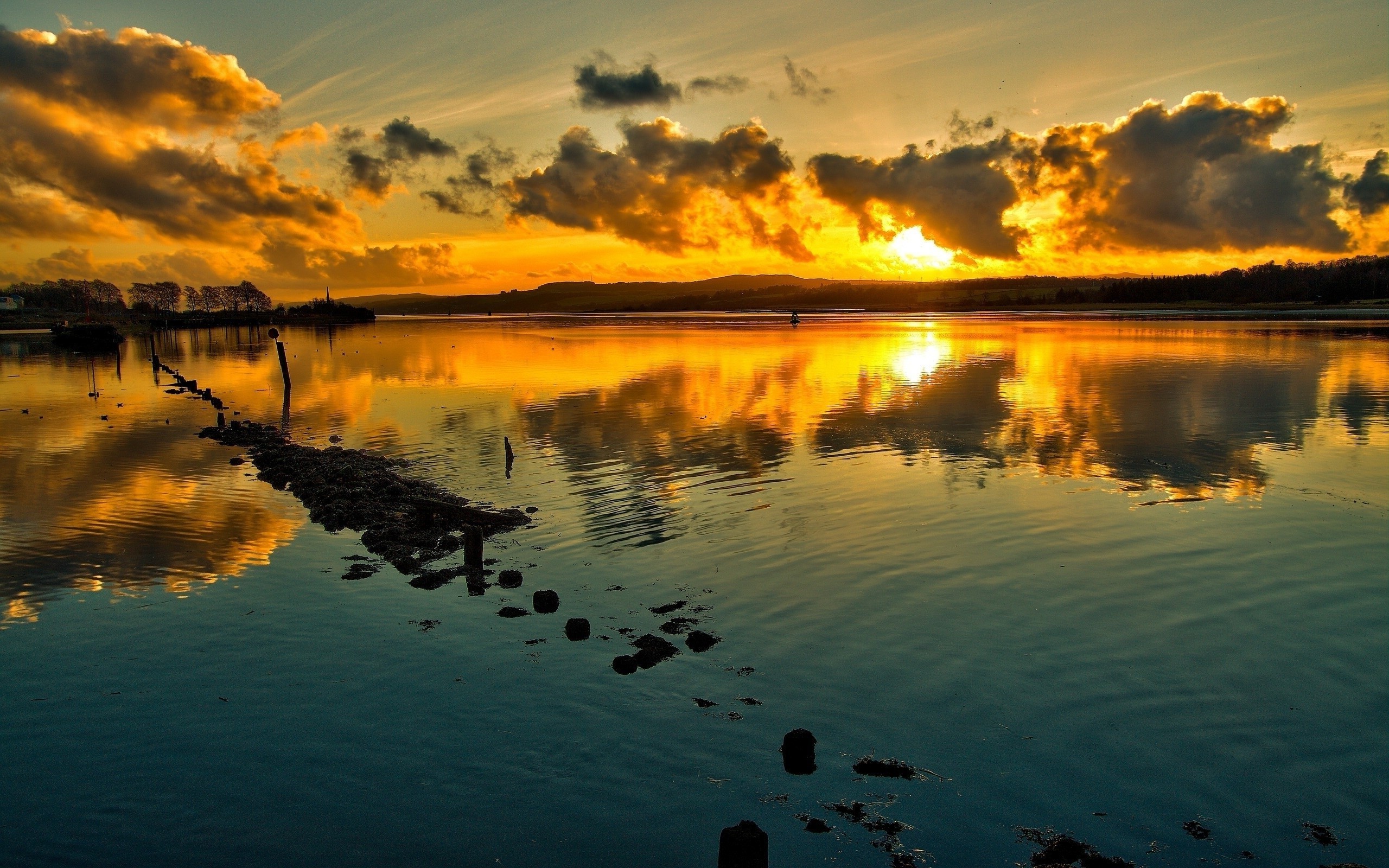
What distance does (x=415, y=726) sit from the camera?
34.1 ft

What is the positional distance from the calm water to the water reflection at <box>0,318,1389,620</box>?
30 centimetres

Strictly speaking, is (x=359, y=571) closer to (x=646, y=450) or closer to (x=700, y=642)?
(x=700, y=642)

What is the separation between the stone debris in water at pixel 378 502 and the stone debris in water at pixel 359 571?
49cm

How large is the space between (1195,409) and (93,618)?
4083 centimetres

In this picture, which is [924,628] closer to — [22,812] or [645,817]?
[645,817]

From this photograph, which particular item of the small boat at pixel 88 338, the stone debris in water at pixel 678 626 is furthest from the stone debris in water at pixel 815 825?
the small boat at pixel 88 338

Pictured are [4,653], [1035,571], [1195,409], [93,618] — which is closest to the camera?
[4,653]

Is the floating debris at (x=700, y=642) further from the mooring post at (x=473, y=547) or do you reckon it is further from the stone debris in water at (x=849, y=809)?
the mooring post at (x=473, y=547)

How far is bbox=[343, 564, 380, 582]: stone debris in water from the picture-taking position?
54.0 ft

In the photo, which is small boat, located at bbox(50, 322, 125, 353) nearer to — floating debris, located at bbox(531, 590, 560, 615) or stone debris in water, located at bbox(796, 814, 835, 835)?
floating debris, located at bbox(531, 590, 560, 615)

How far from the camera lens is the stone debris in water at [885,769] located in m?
9.06

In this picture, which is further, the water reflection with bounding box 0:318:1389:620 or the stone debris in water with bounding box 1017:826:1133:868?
the water reflection with bounding box 0:318:1389:620

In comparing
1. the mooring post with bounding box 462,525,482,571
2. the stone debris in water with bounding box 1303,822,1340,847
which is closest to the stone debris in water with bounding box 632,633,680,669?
the mooring post with bounding box 462,525,482,571

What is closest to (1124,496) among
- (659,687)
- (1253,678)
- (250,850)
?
(1253,678)
